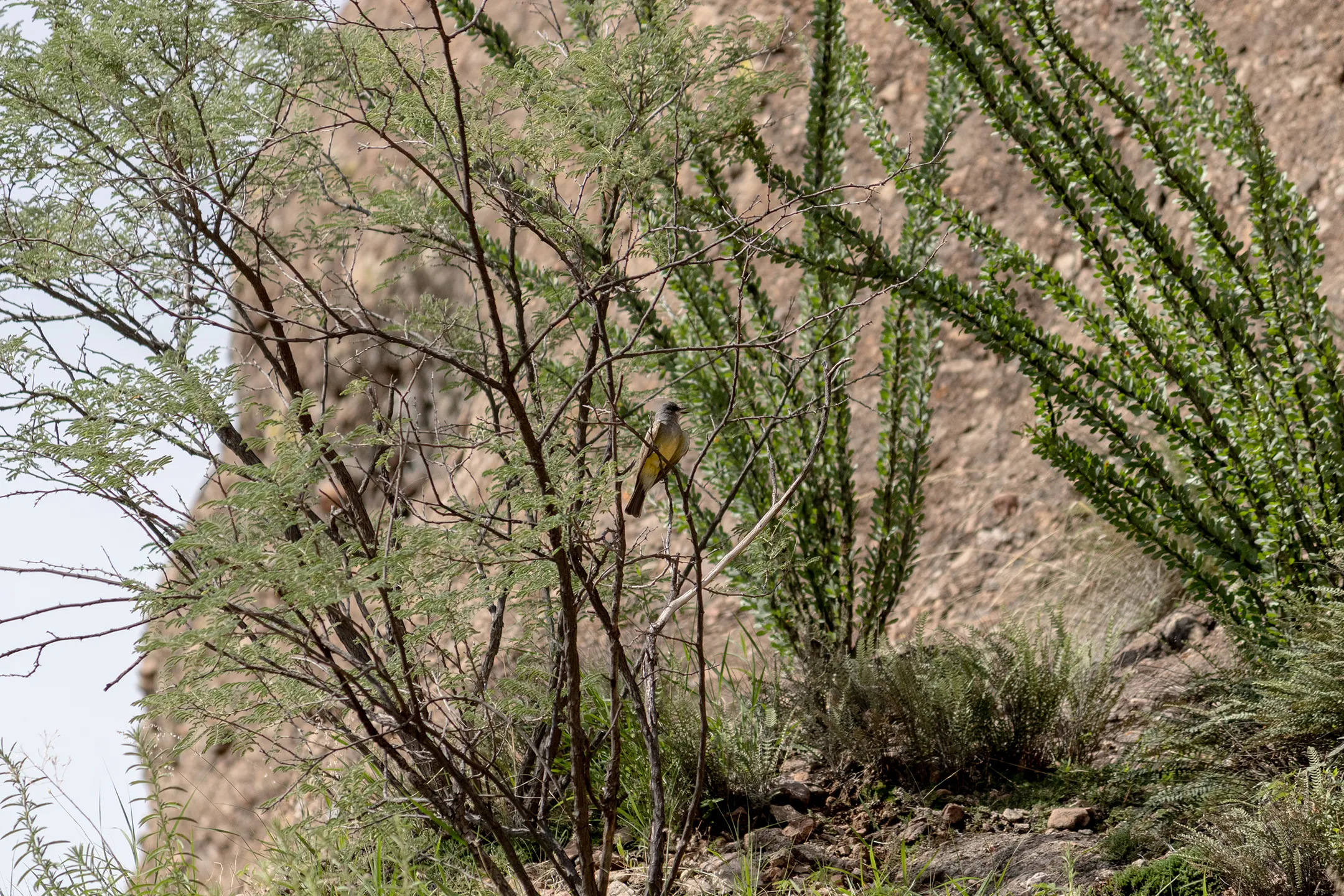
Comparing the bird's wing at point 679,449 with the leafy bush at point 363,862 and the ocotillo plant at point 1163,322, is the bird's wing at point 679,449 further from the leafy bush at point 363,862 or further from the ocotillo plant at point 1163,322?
the leafy bush at point 363,862

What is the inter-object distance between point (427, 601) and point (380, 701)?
1.12 ft

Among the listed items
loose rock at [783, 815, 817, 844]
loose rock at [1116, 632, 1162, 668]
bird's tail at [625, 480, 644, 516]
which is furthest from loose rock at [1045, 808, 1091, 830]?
bird's tail at [625, 480, 644, 516]

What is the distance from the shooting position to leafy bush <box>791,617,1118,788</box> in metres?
3.10

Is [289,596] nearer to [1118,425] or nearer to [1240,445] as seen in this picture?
[1118,425]

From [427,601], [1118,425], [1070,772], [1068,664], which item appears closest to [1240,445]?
[1118,425]

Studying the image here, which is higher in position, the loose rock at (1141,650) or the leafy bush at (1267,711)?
the loose rock at (1141,650)

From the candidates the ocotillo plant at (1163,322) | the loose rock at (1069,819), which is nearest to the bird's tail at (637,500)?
the ocotillo plant at (1163,322)

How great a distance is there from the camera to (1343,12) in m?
5.02

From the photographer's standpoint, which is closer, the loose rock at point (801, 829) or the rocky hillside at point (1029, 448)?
the loose rock at point (801, 829)

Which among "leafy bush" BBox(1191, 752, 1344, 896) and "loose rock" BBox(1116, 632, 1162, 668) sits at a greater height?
"loose rock" BBox(1116, 632, 1162, 668)

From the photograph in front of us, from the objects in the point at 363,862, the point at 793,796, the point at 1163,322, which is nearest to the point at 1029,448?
the point at 1163,322

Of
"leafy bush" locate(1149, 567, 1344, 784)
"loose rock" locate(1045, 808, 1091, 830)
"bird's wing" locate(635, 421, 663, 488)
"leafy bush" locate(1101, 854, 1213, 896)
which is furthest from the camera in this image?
"loose rock" locate(1045, 808, 1091, 830)

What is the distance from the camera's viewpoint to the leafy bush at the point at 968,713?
122 inches

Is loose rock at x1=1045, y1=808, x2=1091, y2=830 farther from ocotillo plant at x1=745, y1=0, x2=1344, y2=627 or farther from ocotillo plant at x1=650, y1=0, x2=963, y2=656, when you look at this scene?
ocotillo plant at x1=650, y1=0, x2=963, y2=656
